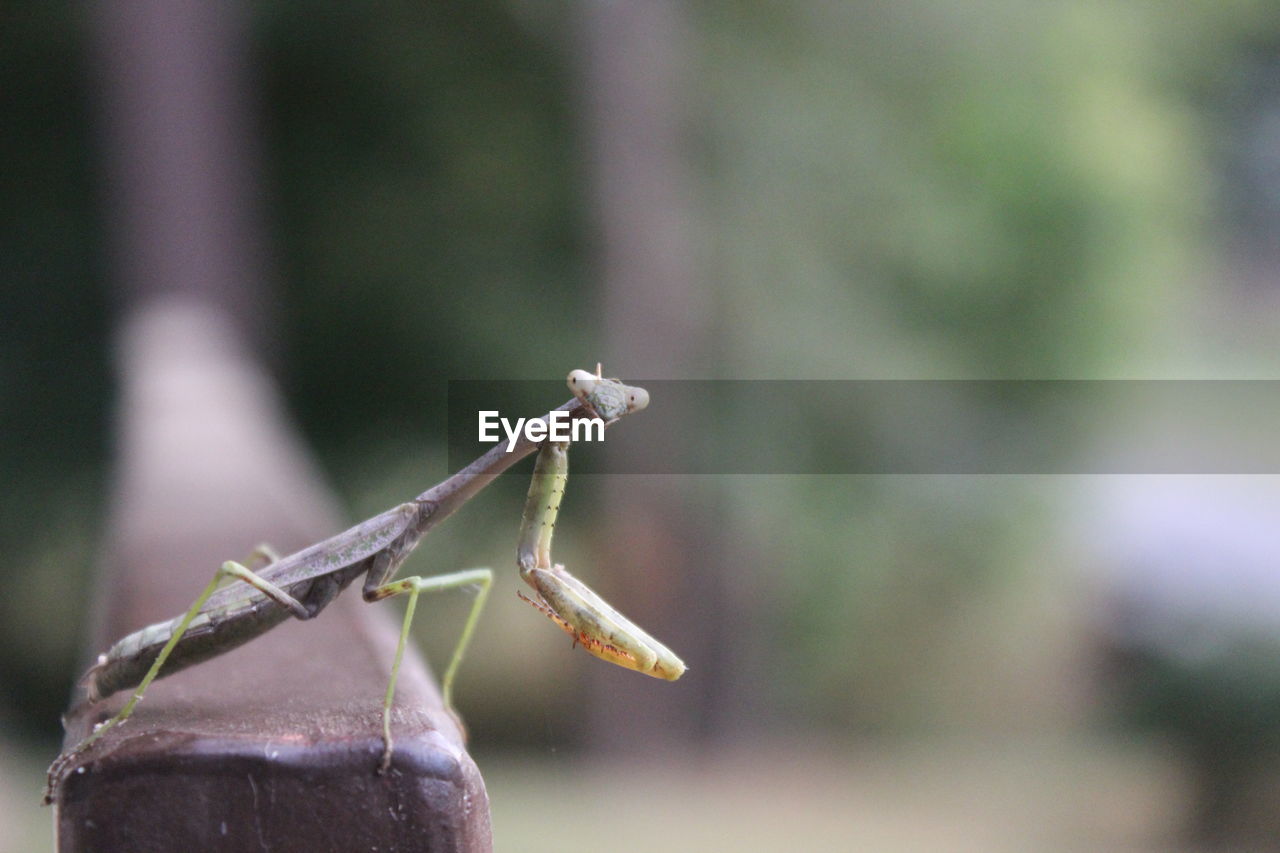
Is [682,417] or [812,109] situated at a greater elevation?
[812,109]

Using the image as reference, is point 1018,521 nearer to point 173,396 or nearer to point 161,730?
point 173,396

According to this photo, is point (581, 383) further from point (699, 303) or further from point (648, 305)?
point (699, 303)

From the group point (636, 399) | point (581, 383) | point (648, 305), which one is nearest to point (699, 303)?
point (648, 305)

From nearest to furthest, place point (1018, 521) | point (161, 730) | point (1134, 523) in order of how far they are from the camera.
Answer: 1. point (161, 730)
2. point (1018, 521)
3. point (1134, 523)

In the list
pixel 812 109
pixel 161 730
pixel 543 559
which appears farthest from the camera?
pixel 812 109

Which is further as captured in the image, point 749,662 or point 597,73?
point 749,662

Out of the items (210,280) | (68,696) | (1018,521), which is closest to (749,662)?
(1018,521)

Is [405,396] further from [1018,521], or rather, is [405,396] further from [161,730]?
[161,730]

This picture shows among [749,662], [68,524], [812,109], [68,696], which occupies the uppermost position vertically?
[812,109]
